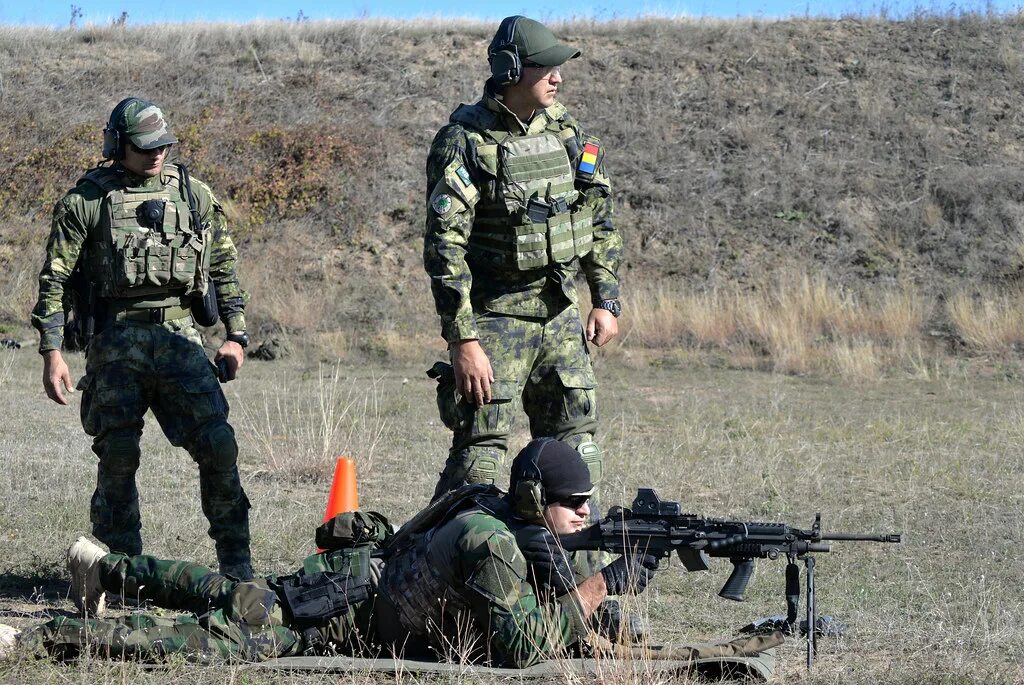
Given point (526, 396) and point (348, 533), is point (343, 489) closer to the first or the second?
point (526, 396)

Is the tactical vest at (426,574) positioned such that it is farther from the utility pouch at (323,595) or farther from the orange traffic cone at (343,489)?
the orange traffic cone at (343,489)

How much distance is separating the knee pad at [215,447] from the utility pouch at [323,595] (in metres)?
1.34

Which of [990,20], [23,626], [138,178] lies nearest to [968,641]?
[23,626]

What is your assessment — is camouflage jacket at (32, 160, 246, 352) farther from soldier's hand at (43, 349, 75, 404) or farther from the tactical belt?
the tactical belt

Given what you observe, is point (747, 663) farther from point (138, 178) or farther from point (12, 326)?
point (12, 326)

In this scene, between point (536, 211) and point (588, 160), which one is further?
point (588, 160)

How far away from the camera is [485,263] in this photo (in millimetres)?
5199

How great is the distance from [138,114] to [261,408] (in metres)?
6.32

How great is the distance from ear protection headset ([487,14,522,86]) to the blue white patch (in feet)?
1.75

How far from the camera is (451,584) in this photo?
161 inches

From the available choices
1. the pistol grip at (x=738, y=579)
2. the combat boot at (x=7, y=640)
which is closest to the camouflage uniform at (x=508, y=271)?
the pistol grip at (x=738, y=579)

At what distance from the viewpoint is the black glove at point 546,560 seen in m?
4.07

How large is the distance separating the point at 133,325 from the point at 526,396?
1.81 meters

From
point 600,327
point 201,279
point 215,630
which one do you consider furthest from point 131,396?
point 600,327
